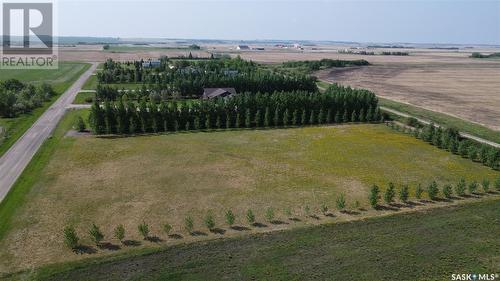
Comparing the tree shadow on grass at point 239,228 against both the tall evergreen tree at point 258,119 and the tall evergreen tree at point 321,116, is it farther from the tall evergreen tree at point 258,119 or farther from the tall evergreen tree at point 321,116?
the tall evergreen tree at point 321,116

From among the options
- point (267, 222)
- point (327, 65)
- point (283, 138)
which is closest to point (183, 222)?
point (267, 222)

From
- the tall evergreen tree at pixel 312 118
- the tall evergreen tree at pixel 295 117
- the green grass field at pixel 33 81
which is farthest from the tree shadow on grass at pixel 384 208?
the green grass field at pixel 33 81

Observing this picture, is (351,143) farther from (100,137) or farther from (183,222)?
(100,137)

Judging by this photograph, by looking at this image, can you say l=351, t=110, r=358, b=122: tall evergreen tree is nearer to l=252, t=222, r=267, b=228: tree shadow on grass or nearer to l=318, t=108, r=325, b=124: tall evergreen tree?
l=318, t=108, r=325, b=124: tall evergreen tree

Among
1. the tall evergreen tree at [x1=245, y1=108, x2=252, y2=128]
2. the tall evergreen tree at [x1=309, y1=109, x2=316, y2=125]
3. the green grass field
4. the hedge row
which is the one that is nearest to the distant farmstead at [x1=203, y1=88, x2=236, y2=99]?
the hedge row

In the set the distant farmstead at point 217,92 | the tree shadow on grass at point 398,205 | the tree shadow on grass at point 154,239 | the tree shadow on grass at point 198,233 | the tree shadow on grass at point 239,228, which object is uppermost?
the distant farmstead at point 217,92

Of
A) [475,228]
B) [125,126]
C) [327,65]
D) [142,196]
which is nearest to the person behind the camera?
[475,228]
